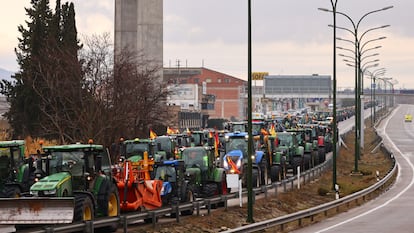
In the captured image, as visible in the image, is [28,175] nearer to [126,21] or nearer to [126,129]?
[126,129]

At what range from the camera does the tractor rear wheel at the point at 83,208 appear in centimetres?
2212

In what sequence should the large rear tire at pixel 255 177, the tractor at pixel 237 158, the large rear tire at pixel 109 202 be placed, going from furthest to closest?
the large rear tire at pixel 255 177 → the tractor at pixel 237 158 → the large rear tire at pixel 109 202

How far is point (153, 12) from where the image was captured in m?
75.9

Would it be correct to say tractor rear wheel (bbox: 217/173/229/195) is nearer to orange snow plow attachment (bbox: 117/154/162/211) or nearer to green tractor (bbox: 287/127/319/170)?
orange snow plow attachment (bbox: 117/154/162/211)

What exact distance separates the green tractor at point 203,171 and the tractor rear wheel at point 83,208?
9196 millimetres

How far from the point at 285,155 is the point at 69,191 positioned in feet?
85.5

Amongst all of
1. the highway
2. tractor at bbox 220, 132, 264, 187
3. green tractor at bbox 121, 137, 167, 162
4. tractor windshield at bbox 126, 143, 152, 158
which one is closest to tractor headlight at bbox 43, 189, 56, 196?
the highway

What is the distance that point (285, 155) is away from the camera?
47781 millimetres

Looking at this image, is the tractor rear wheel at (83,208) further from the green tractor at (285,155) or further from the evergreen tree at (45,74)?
the evergreen tree at (45,74)

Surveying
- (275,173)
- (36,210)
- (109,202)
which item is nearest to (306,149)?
(275,173)

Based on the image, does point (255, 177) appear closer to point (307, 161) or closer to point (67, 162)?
point (307, 161)

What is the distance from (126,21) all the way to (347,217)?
168 feet

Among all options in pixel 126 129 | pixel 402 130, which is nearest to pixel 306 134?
pixel 126 129

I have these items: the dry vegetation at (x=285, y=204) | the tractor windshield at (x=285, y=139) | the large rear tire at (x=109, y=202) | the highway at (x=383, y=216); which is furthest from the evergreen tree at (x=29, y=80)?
the large rear tire at (x=109, y=202)
